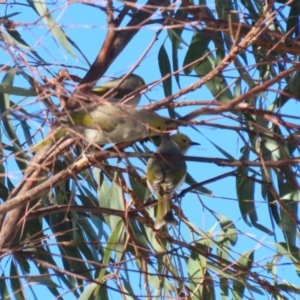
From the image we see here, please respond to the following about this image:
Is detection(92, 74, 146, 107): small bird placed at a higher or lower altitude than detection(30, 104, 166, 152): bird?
higher

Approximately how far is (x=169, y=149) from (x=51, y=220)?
656 mm

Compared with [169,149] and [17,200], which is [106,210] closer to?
[17,200]

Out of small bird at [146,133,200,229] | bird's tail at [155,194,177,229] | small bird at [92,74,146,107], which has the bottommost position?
bird's tail at [155,194,177,229]

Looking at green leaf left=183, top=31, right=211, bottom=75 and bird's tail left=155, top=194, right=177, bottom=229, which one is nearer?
bird's tail left=155, top=194, right=177, bottom=229

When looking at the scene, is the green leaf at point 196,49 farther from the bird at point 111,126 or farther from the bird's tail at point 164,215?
the bird's tail at point 164,215

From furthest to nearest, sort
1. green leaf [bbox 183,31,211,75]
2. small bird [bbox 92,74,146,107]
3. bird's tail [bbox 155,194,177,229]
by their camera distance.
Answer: small bird [bbox 92,74,146,107], green leaf [bbox 183,31,211,75], bird's tail [bbox 155,194,177,229]

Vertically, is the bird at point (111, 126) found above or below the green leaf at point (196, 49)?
below

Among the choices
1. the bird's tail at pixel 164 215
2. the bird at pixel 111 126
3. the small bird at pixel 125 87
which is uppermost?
the small bird at pixel 125 87

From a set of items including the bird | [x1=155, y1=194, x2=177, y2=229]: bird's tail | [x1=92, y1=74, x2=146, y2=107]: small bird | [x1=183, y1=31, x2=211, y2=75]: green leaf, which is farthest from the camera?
[x1=92, y1=74, x2=146, y2=107]: small bird

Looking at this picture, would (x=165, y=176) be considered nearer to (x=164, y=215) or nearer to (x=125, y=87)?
(x=164, y=215)

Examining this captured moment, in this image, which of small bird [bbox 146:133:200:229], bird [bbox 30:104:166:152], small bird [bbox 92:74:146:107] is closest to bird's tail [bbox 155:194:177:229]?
small bird [bbox 146:133:200:229]

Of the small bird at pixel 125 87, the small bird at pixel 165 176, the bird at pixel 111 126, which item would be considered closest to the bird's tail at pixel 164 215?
the small bird at pixel 165 176

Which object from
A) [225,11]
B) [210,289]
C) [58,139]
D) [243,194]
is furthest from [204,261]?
[225,11]

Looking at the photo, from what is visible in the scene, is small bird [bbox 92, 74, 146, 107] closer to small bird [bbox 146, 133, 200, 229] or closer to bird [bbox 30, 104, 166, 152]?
small bird [bbox 146, 133, 200, 229]
